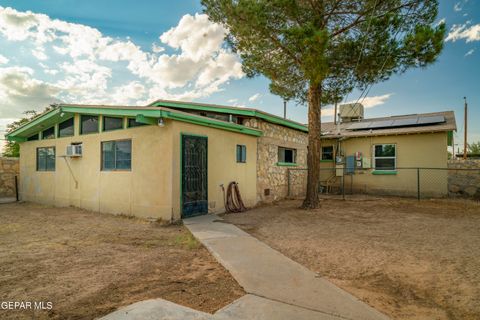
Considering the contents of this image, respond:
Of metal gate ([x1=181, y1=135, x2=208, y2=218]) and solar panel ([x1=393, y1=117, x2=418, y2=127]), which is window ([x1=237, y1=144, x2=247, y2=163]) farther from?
solar panel ([x1=393, y1=117, x2=418, y2=127])

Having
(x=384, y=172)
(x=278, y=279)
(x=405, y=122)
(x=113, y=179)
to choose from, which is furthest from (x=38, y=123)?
(x=405, y=122)

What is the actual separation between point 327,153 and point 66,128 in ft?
44.2

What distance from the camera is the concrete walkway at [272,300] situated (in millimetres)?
2406

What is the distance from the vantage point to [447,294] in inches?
118

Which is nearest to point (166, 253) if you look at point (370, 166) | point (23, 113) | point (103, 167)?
point (103, 167)

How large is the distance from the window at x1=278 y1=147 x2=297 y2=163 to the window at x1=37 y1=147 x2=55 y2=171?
1003 centimetres

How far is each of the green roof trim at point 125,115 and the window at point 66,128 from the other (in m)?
0.20

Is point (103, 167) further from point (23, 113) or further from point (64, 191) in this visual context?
point (23, 113)

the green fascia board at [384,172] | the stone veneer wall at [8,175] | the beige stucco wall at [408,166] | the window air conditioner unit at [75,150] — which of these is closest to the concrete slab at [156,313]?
the window air conditioner unit at [75,150]

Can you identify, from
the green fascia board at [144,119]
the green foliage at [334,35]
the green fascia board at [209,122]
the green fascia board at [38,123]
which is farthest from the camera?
the green fascia board at [38,123]

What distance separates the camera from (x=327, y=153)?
50.5 ft

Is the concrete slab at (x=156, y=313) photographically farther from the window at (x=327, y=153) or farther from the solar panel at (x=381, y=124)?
the solar panel at (x=381, y=124)

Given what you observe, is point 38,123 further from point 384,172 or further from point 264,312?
point 384,172

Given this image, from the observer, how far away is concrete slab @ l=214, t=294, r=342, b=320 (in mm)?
2373
